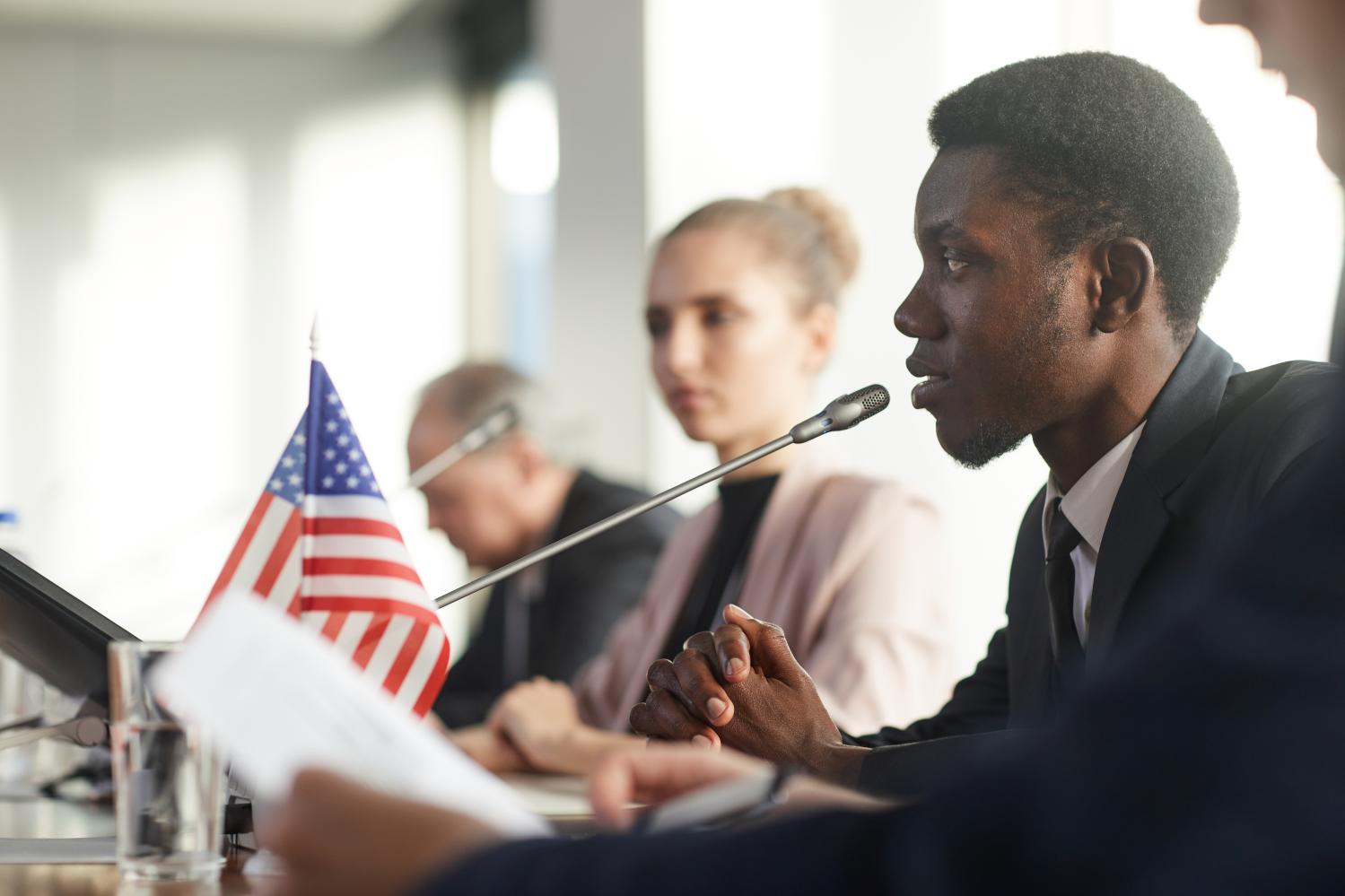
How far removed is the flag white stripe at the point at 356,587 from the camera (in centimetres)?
107

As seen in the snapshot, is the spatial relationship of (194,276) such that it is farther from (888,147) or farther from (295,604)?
(295,604)

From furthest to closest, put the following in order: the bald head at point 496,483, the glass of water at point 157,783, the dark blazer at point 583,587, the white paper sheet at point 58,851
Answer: the bald head at point 496,483 < the dark blazer at point 583,587 < the white paper sheet at point 58,851 < the glass of water at point 157,783

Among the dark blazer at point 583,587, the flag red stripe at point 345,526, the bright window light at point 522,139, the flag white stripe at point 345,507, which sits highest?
the bright window light at point 522,139

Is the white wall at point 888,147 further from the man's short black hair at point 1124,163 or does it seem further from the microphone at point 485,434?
the man's short black hair at point 1124,163

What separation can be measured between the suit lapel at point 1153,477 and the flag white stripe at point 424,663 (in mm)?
465

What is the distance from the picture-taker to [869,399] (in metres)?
1.33

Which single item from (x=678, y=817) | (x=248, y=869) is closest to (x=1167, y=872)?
(x=678, y=817)

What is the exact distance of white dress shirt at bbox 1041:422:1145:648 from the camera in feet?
3.87

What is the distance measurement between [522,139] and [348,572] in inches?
202

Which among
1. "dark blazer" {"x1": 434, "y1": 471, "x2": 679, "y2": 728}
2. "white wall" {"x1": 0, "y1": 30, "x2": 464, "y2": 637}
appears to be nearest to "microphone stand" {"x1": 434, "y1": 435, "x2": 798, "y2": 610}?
"dark blazer" {"x1": 434, "y1": 471, "x2": 679, "y2": 728}

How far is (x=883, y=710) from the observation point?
6.09ft

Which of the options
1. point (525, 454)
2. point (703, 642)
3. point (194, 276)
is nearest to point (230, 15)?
point (194, 276)

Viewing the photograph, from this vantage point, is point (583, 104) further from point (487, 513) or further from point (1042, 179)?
point (1042, 179)

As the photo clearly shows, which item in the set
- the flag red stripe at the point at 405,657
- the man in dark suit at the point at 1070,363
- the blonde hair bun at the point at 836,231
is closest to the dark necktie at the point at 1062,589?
the man in dark suit at the point at 1070,363
